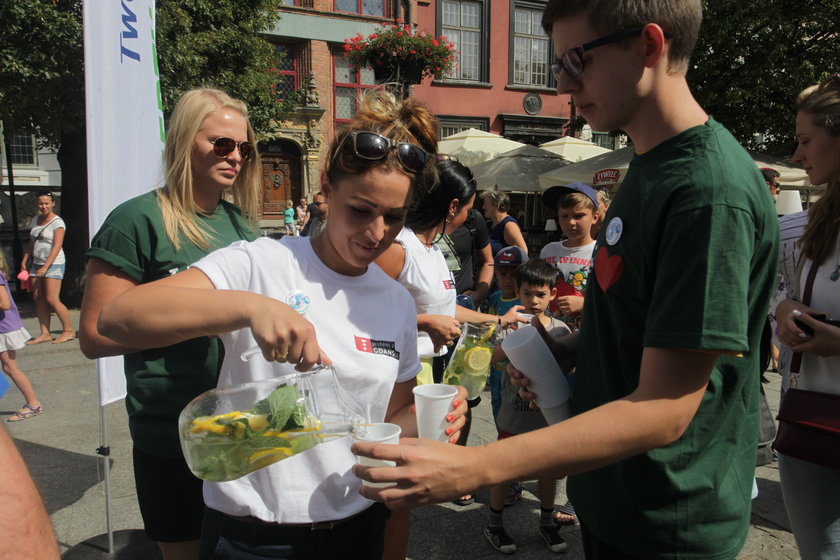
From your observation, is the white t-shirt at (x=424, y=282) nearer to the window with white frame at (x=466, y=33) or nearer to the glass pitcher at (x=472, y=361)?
the glass pitcher at (x=472, y=361)

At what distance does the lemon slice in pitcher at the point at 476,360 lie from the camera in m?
2.26

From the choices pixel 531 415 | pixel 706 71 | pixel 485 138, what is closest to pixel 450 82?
pixel 485 138

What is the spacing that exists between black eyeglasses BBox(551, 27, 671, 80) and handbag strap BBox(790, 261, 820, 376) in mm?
1407

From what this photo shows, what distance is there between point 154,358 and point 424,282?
1.29m

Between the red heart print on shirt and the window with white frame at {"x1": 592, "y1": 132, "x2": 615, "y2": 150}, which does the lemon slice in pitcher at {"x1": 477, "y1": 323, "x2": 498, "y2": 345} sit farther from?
the window with white frame at {"x1": 592, "y1": 132, "x2": 615, "y2": 150}

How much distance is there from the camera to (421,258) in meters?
2.83

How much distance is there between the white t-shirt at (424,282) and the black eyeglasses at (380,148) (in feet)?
3.66

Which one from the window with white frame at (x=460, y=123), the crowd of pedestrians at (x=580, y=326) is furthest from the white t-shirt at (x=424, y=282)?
the window with white frame at (x=460, y=123)

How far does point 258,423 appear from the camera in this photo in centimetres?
117

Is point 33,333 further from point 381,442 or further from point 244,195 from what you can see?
point 381,442

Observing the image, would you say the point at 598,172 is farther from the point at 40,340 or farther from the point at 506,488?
the point at 40,340

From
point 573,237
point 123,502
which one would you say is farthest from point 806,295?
point 123,502

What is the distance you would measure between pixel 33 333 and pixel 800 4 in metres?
14.9

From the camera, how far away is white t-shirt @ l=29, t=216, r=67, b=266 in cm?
780
